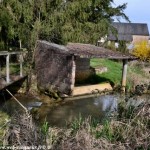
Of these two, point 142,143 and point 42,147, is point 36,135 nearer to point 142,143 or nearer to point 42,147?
point 42,147

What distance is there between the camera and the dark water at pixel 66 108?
1407 cm

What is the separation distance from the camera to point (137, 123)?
322 inches

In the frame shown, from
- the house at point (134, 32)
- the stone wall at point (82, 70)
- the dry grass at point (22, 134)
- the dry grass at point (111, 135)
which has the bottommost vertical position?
the stone wall at point (82, 70)

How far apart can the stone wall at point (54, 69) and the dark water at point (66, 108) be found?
3.64ft

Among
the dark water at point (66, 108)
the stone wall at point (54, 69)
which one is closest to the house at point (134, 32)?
the stone wall at point (54, 69)

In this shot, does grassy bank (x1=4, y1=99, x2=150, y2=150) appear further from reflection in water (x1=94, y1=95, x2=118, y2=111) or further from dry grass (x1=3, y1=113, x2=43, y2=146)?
reflection in water (x1=94, y1=95, x2=118, y2=111)

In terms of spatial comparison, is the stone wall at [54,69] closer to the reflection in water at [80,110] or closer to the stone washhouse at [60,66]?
the stone washhouse at [60,66]

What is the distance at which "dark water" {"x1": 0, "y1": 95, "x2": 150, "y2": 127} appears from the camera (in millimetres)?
14066

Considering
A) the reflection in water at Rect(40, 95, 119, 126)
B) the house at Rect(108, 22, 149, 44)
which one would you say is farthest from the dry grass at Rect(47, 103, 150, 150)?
the house at Rect(108, 22, 149, 44)

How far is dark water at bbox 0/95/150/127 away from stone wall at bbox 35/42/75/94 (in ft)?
3.64

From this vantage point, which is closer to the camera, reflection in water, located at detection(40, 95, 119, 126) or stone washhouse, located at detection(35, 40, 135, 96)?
reflection in water, located at detection(40, 95, 119, 126)

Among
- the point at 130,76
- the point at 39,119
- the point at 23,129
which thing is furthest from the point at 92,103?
the point at 23,129

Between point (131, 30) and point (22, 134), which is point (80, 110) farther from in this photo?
point (131, 30)

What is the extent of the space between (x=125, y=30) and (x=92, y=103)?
48.7 meters
